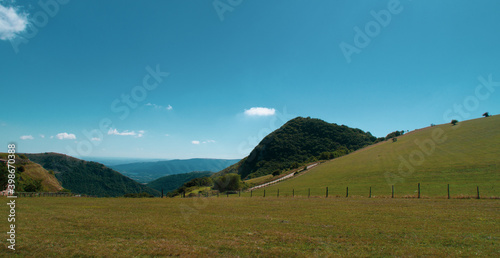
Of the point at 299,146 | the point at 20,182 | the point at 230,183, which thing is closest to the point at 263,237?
the point at 230,183

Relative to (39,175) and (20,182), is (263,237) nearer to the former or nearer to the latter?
(20,182)

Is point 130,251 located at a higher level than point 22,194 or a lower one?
higher

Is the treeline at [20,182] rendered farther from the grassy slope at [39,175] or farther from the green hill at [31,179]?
the grassy slope at [39,175]

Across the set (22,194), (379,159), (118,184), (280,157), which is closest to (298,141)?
(280,157)

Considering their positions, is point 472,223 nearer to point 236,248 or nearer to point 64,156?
point 236,248

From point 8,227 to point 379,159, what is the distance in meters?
80.5

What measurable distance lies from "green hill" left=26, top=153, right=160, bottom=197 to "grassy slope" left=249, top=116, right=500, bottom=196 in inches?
5864

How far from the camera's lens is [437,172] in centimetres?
4812

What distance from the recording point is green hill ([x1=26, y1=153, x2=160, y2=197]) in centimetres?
16425

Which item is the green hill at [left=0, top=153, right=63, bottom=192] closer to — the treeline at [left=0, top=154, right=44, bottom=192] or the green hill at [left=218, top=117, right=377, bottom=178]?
the treeline at [left=0, top=154, right=44, bottom=192]

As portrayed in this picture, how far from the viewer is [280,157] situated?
168 meters

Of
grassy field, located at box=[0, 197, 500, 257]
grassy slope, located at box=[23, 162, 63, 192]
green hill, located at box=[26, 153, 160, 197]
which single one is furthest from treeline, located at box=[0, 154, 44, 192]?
green hill, located at box=[26, 153, 160, 197]

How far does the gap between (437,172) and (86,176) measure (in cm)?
21233

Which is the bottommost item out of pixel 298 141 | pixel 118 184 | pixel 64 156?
pixel 118 184
